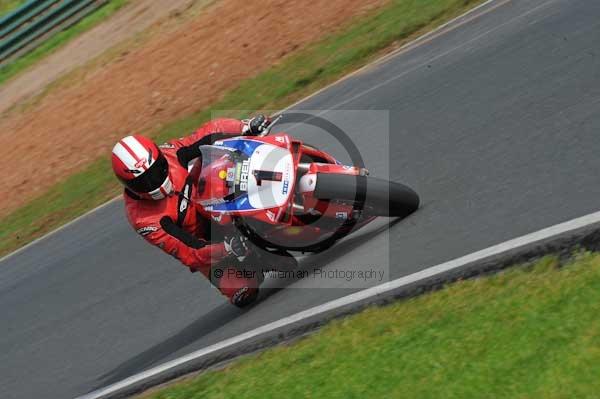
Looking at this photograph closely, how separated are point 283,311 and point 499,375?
277cm

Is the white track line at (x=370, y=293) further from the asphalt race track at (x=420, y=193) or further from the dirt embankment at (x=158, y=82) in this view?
the dirt embankment at (x=158, y=82)

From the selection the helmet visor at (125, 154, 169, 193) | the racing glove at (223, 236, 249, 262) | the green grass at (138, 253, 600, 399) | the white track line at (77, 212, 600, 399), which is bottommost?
the white track line at (77, 212, 600, 399)

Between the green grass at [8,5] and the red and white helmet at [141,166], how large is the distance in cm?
1763

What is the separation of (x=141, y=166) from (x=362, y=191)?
1.70 metres

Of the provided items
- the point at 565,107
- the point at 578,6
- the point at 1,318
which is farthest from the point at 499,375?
the point at 1,318

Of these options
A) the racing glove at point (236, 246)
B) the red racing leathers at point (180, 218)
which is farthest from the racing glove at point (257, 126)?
the racing glove at point (236, 246)

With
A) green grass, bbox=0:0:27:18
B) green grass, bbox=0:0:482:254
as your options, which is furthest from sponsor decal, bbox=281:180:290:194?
green grass, bbox=0:0:27:18

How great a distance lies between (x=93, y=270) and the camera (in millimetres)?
10234

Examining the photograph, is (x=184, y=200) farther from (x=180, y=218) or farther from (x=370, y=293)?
(x=370, y=293)

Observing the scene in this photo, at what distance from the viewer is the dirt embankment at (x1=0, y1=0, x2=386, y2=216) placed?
14.4m

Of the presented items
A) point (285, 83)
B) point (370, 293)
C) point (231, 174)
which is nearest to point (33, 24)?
point (285, 83)

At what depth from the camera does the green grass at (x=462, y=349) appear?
4570 mm

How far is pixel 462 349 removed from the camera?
5.03m

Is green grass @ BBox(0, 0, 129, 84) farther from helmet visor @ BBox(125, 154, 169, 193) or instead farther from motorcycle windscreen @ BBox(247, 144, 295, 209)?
motorcycle windscreen @ BBox(247, 144, 295, 209)
